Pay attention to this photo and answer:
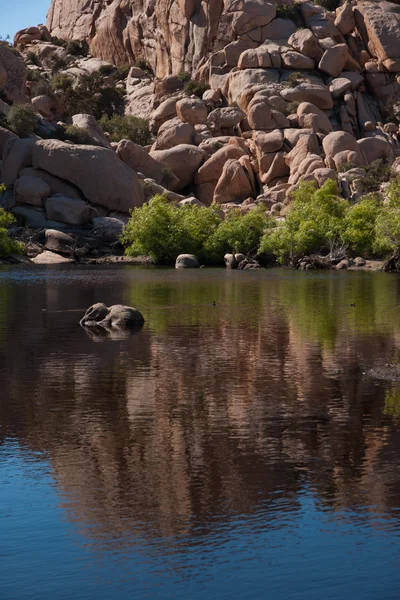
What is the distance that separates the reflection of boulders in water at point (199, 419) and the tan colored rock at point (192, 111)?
83.4 metres

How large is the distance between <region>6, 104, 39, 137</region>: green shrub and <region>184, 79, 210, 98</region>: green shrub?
28234 mm

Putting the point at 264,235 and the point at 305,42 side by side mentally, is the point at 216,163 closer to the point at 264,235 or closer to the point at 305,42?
the point at 305,42

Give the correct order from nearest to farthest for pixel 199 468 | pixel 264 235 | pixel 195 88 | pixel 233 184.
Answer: pixel 199 468
pixel 264 235
pixel 233 184
pixel 195 88

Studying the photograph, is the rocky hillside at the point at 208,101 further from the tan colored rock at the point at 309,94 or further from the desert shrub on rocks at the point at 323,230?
the desert shrub on rocks at the point at 323,230

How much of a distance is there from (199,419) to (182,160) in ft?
292

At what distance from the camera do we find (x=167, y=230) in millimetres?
75500

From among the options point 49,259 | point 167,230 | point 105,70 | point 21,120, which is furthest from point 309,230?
point 105,70

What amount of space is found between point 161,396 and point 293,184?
81.5 m

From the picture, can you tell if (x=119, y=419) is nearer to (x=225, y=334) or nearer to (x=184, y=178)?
(x=225, y=334)

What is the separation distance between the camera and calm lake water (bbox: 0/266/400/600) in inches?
305

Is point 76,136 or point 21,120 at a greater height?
point 21,120

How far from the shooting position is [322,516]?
9117mm

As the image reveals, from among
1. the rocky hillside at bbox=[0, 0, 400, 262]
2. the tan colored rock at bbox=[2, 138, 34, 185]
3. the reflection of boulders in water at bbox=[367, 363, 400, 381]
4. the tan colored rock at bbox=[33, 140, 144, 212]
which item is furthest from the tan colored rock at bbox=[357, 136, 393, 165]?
the reflection of boulders in water at bbox=[367, 363, 400, 381]

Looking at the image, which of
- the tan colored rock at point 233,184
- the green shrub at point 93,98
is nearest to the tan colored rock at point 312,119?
the tan colored rock at point 233,184
